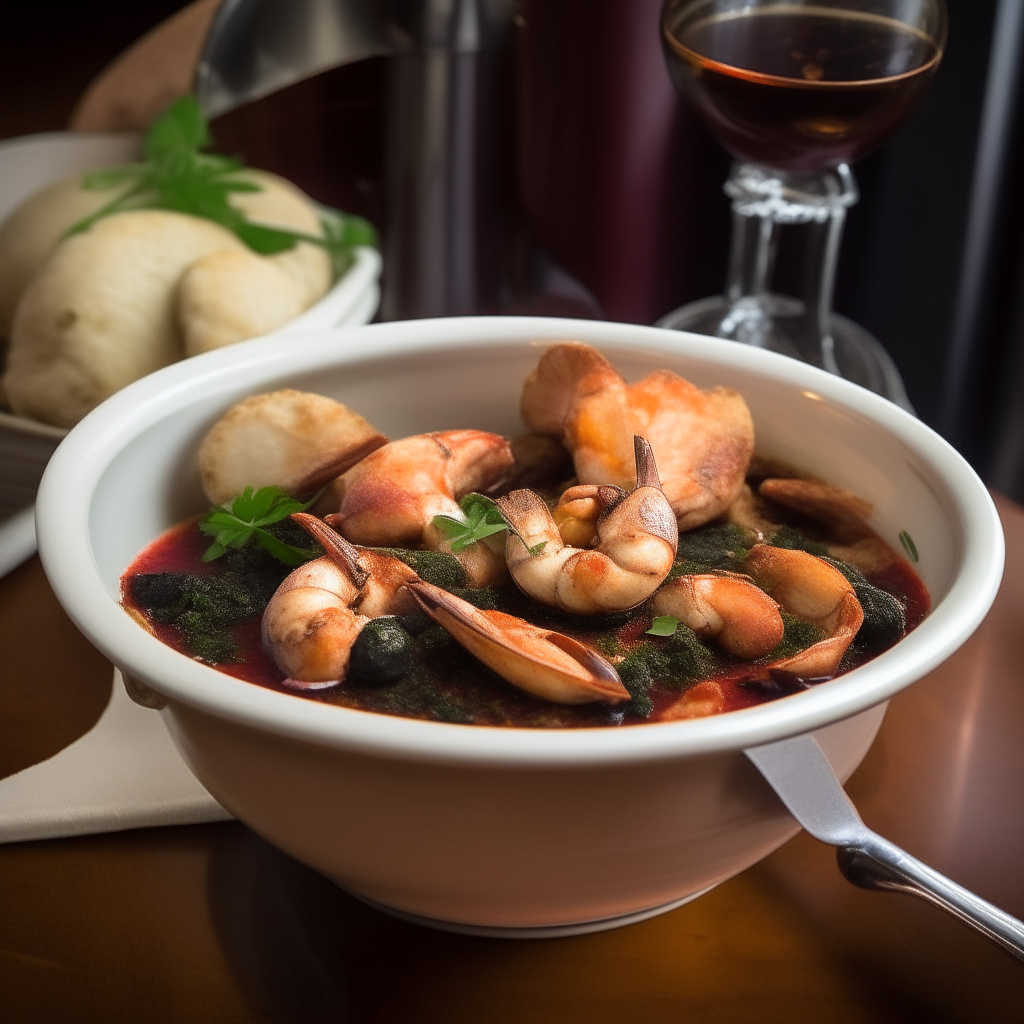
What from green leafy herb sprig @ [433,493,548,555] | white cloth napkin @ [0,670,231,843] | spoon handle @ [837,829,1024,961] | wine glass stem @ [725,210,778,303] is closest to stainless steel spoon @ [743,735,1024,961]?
spoon handle @ [837,829,1024,961]

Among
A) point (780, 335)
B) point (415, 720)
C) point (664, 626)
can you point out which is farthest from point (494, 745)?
point (780, 335)

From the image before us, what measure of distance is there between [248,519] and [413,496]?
0.08 meters

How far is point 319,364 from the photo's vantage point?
2.29 ft

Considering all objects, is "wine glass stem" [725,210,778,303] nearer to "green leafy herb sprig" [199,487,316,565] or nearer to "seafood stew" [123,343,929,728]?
"seafood stew" [123,343,929,728]

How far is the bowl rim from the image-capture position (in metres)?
0.40

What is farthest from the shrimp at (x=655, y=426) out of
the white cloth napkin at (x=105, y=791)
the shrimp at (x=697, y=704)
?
the white cloth napkin at (x=105, y=791)

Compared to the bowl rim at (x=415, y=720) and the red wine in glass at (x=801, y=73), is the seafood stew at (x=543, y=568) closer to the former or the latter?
the bowl rim at (x=415, y=720)

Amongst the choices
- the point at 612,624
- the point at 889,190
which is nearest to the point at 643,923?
the point at 612,624

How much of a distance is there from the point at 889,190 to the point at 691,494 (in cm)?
93

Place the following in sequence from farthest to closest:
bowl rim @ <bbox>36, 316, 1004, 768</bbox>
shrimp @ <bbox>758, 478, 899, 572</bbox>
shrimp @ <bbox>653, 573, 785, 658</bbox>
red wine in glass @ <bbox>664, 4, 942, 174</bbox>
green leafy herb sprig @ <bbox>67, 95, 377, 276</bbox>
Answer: green leafy herb sprig @ <bbox>67, 95, 377, 276</bbox> → red wine in glass @ <bbox>664, 4, 942, 174</bbox> → shrimp @ <bbox>758, 478, 899, 572</bbox> → shrimp @ <bbox>653, 573, 785, 658</bbox> → bowl rim @ <bbox>36, 316, 1004, 768</bbox>

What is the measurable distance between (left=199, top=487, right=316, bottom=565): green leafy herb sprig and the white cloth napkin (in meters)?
0.10

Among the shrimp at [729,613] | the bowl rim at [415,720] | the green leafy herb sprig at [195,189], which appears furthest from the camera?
the green leafy herb sprig at [195,189]

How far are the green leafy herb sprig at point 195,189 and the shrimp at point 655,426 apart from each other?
51 centimetres

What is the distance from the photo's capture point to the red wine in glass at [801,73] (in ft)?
3.01
